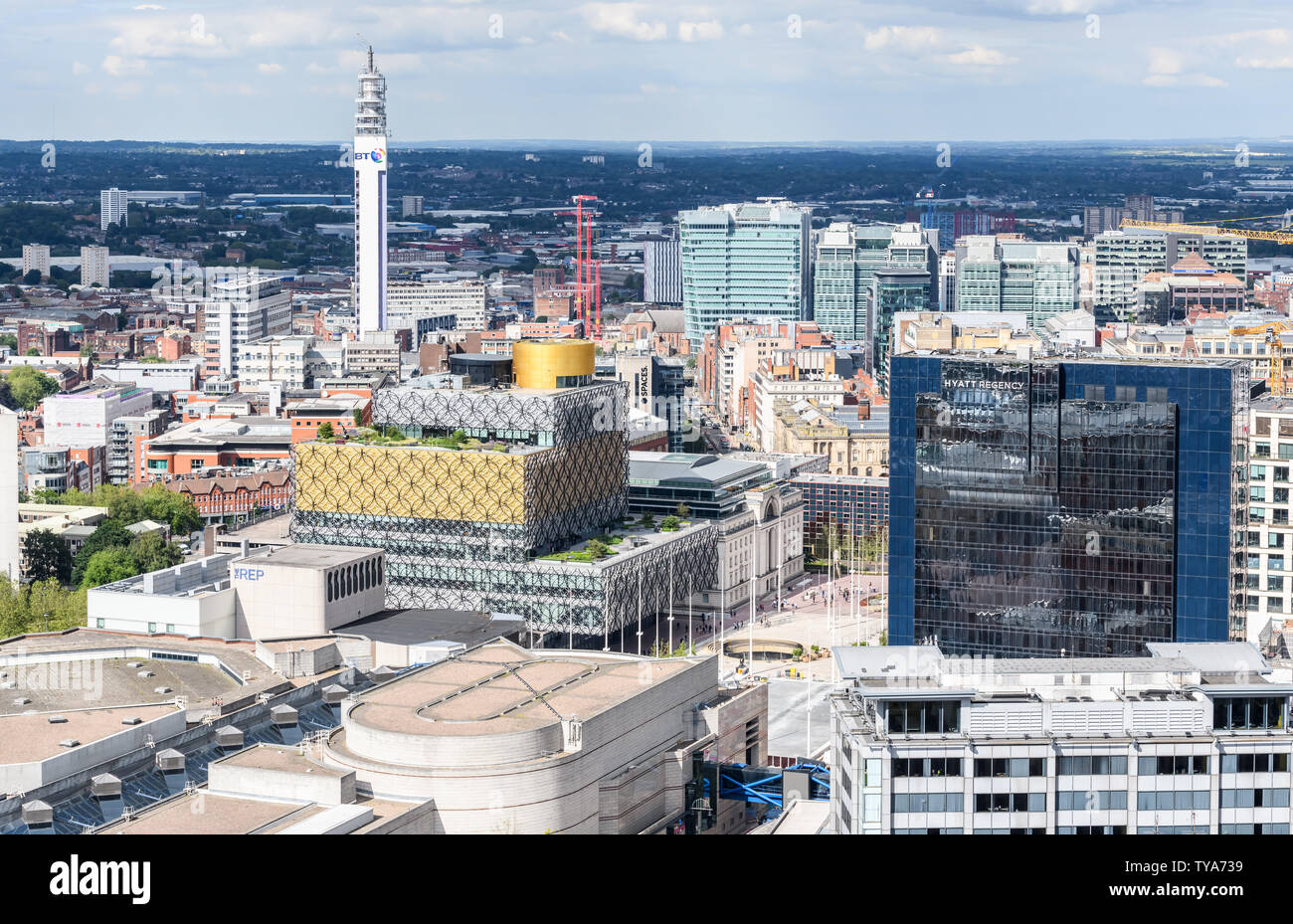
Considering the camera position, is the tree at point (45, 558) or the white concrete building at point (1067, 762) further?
the tree at point (45, 558)

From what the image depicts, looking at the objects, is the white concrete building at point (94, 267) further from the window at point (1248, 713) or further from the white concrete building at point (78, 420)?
the window at point (1248, 713)

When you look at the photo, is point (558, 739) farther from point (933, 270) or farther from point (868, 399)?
point (933, 270)

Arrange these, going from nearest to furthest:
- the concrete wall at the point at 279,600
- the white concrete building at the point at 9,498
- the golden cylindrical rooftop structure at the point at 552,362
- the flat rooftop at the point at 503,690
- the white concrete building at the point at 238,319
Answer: the flat rooftop at the point at 503,690, the concrete wall at the point at 279,600, the golden cylindrical rooftop structure at the point at 552,362, the white concrete building at the point at 9,498, the white concrete building at the point at 238,319

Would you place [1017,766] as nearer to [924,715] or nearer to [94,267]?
[924,715]

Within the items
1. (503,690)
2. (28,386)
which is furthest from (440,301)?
(503,690)

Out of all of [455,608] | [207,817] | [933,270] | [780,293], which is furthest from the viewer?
[933,270]

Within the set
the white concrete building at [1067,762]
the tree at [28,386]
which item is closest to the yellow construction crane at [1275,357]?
the white concrete building at [1067,762]
